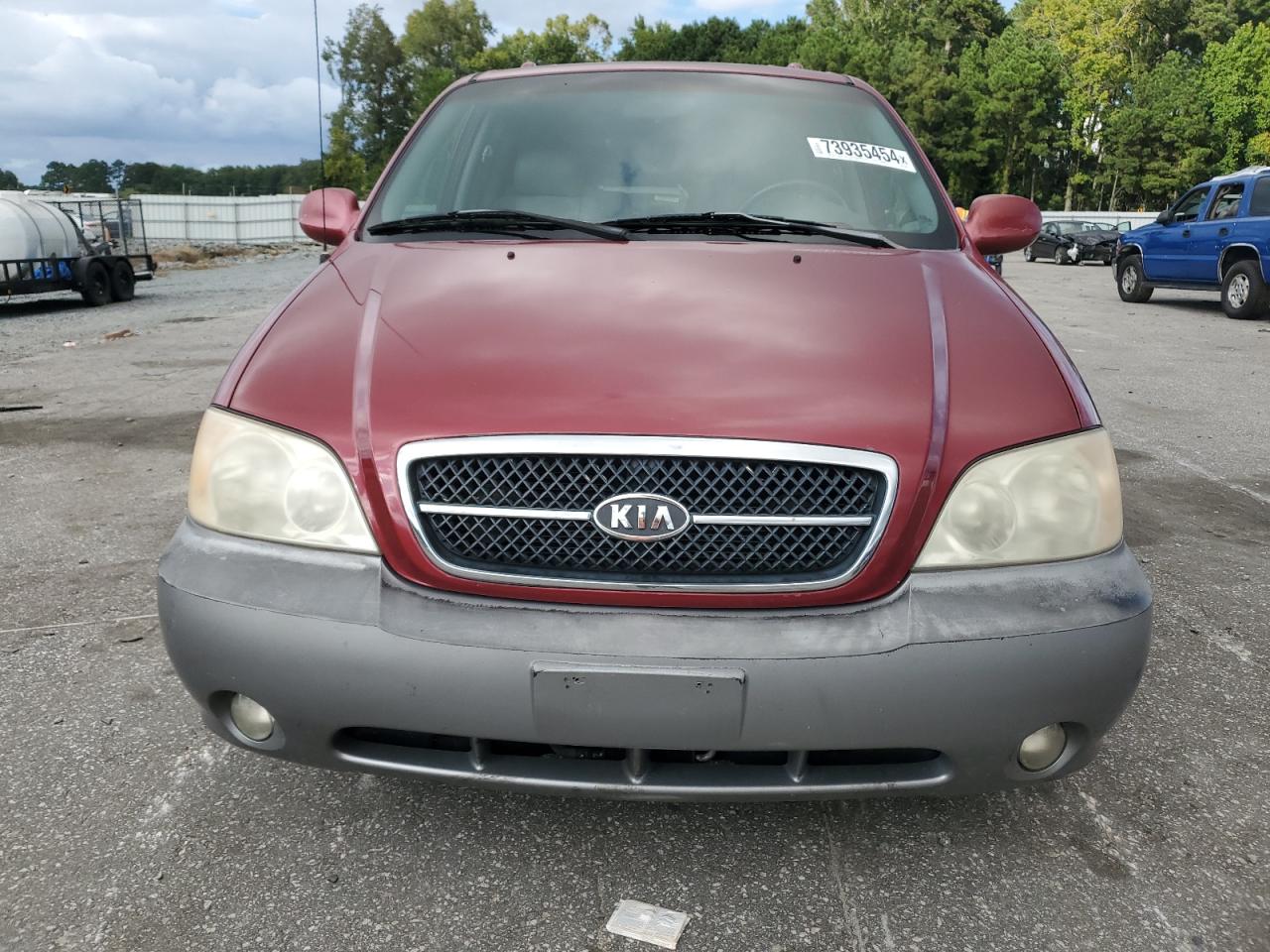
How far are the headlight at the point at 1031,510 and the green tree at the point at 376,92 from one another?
68492 millimetres

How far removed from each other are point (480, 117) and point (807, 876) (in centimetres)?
235

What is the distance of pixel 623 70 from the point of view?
3205 mm

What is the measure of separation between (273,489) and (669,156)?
1.58m

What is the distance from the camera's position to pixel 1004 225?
9.82ft

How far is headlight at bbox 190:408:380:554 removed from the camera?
1.80 metres

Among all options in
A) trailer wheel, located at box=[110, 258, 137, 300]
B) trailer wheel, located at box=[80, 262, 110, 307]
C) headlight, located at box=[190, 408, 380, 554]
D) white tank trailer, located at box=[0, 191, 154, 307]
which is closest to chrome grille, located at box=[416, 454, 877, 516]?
headlight, located at box=[190, 408, 380, 554]

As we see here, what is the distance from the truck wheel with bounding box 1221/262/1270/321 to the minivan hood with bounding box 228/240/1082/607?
12784 millimetres

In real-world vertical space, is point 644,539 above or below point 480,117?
below

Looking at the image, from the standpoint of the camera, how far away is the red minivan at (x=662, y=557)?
1.65 m

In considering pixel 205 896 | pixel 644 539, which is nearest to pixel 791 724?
pixel 644 539

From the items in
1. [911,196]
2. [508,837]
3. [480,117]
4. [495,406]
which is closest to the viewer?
[495,406]

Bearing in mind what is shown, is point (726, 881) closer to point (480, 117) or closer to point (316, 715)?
point (316, 715)

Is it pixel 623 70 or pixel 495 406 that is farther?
pixel 623 70

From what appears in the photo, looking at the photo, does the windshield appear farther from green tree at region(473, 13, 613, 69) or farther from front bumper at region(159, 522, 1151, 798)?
green tree at region(473, 13, 613, 69)
